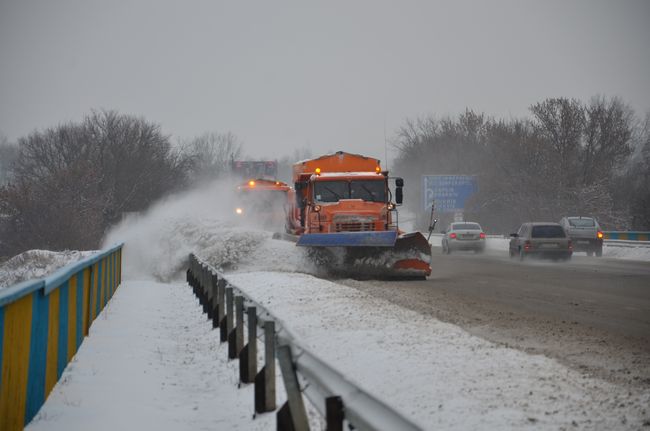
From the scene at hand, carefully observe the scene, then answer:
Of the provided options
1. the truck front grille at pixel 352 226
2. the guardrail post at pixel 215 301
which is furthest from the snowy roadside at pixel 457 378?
the truck front grille at pixel 352 226

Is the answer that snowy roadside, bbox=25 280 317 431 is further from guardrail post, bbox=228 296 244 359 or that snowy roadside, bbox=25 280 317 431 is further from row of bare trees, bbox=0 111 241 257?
row of bare trees, bbox=0 111 241 257

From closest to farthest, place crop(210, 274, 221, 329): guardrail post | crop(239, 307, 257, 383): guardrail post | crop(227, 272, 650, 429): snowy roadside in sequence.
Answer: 1. crop(227, 272, 650, 429): snowy roadside
2. crop(239, 307, 257, 383): guardrail post
3. crop(210, 274, 221, 329): guardrail post

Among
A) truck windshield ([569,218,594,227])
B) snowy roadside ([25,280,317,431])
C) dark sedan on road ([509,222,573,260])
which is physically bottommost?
snowy roadside ([25,280,317,431])

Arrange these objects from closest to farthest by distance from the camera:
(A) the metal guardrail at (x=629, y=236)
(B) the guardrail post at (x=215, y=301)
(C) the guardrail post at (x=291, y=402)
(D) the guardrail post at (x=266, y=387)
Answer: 1. (C) the guardrail post at (x=291, y=402)
2. (D) the guardrail post at (x=266, y=387)
3. (B) the guardrail post at (x=215, y=301)
4. (A) the metal guardrail at (x=629, y=236)

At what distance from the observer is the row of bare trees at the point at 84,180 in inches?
1662

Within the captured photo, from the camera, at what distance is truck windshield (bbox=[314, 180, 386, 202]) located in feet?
75.5

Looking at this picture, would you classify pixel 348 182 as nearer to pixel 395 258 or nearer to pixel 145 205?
pixel 395 258

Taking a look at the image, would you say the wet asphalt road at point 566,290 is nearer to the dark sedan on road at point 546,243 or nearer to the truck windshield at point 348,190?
the truck windshield at point 348,190

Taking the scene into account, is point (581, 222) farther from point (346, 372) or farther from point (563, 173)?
point (346, 372)

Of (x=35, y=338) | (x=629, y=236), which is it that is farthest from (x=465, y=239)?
(x=35, y=338)

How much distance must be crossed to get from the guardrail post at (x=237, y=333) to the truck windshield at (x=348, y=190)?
13.1 m

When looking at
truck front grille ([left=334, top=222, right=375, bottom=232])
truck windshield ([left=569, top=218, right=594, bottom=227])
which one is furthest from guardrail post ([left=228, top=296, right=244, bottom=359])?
truck windshield ([left=569, top=218, right=594, bottom=227])

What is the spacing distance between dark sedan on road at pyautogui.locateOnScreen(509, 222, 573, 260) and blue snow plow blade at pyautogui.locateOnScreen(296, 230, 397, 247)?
12893 millimetres

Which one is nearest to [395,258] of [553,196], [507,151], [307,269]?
[307,269]
